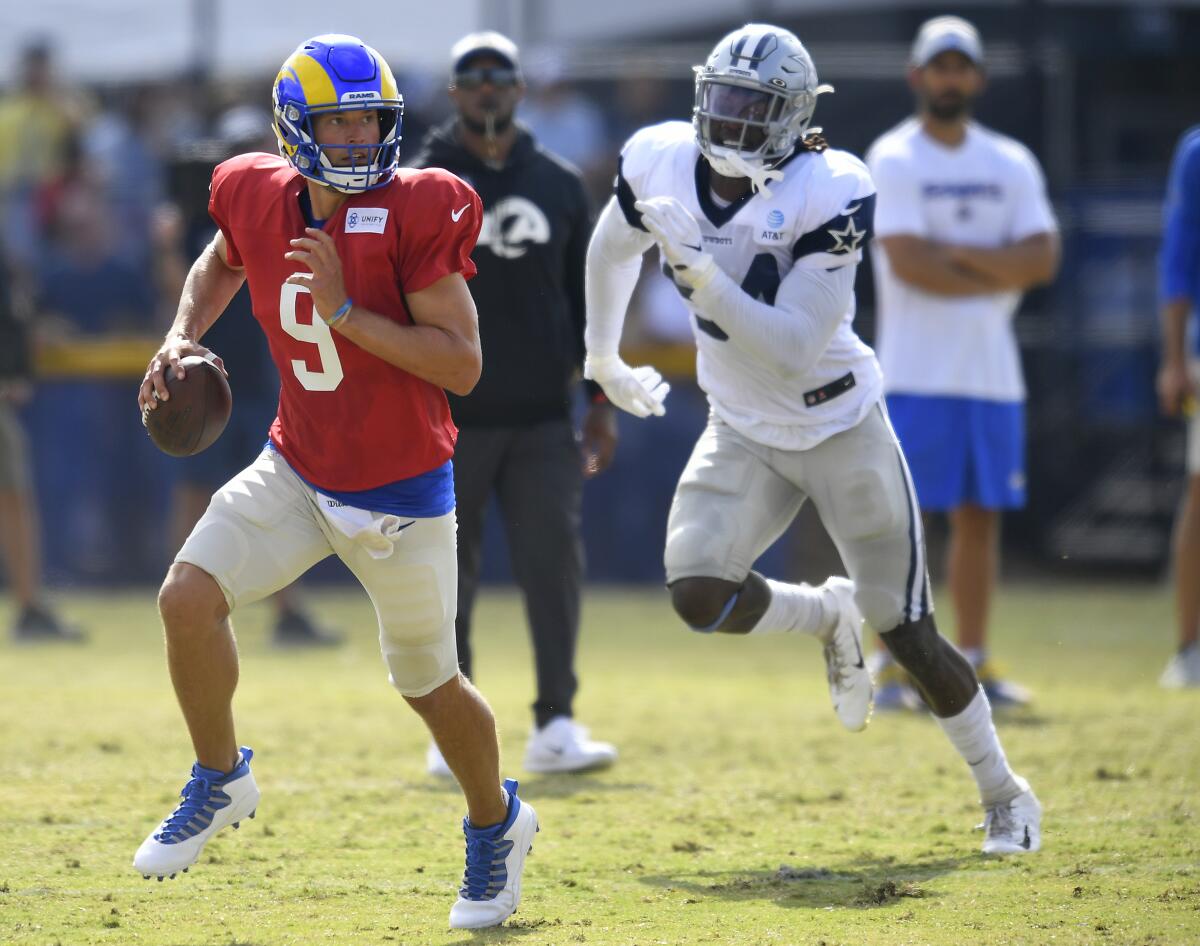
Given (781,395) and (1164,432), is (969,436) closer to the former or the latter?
(781,395)

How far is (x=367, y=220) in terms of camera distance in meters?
4.36

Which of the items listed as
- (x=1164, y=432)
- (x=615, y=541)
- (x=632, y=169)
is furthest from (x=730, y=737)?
(x=1164, y=432)

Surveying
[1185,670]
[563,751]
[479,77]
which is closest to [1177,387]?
[1185,670]

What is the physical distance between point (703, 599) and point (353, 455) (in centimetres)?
123

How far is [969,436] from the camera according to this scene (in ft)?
25.4

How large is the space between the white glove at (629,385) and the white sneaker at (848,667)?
31.2 inches

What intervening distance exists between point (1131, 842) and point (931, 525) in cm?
656

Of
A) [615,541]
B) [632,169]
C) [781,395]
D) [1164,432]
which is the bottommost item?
[615,541]

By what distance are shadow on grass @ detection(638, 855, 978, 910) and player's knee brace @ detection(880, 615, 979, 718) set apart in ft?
1.47

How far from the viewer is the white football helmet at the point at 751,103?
5.07 m

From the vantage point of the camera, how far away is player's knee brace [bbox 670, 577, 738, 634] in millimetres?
5168

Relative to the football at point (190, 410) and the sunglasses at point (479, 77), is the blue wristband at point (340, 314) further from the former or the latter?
the sunglasses at point (479, 77)

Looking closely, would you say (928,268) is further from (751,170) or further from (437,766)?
(437,766)

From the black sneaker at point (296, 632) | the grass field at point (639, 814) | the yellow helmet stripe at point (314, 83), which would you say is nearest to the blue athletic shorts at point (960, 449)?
the grass field at point (639, 814)
